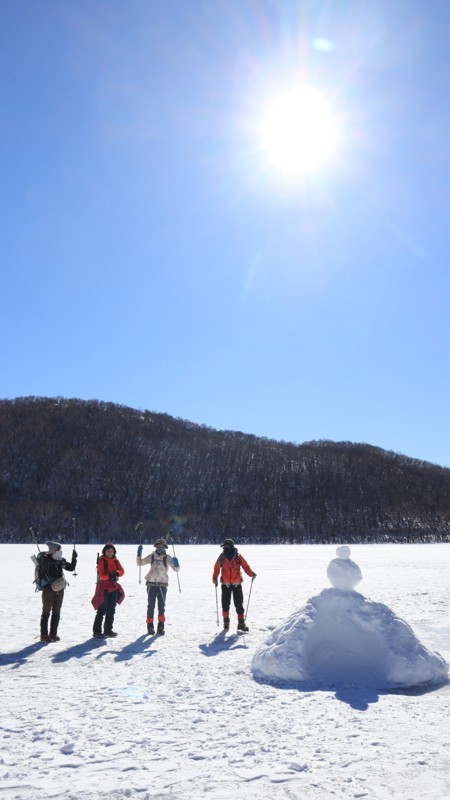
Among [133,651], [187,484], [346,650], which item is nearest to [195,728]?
[346,650]

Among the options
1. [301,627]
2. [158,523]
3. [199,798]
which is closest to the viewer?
[199,798]

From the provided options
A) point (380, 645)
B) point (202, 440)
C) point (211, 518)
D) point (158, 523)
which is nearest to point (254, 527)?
point (211, 518)

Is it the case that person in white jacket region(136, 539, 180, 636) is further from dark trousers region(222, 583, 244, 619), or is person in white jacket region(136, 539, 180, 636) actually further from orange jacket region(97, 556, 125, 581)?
dark trousers region(222, 583, 244, 619)

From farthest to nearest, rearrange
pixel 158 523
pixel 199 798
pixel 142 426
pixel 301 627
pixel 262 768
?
1. pixel 142 426
2. pixel 158 523
3. pixel 301 627
4. pixel 262 768
5. pixel 199 798

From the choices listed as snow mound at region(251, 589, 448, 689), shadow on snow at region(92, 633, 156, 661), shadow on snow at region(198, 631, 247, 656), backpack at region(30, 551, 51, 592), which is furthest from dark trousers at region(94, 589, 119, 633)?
snow mound at region(251, 589, 448, 689)

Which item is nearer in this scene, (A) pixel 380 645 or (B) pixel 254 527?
(A) pixel 380 645

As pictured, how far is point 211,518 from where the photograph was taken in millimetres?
108500

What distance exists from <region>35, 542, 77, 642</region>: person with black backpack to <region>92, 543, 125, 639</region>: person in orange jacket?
659mm

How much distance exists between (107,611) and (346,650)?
15.6ft

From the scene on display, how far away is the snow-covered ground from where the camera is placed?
4113 millimetres

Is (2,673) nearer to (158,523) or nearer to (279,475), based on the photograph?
(158,523)

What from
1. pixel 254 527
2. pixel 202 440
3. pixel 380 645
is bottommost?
pixel 380 645

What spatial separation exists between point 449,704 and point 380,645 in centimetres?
126

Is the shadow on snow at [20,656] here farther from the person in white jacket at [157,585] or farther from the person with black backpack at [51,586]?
the person in white jacket at [157,585]
